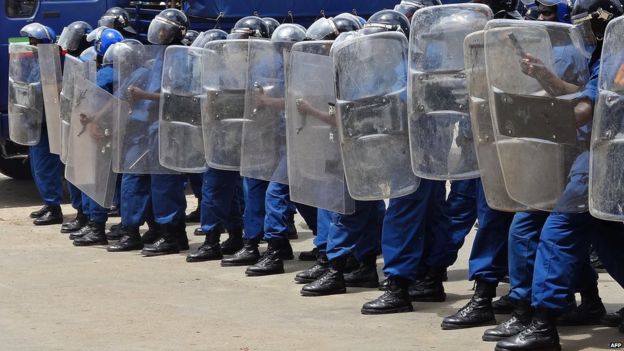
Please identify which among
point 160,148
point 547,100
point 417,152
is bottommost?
point 160,148

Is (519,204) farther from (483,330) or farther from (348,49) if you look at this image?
(348,49)

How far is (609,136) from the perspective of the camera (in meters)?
5.56

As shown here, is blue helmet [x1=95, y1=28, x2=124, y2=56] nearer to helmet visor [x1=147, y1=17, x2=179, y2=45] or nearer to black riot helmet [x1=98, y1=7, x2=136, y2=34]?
helmet visor [x1=147, y1=17, x2=179, y2=45]

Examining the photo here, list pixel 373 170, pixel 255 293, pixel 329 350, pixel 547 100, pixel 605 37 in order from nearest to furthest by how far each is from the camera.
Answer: pixel 605 37
pixel 547 100
pixel 329 350
pixel 373 170
pixel 255 293

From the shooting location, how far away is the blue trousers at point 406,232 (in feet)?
23.2

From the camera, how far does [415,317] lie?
7.11 meters

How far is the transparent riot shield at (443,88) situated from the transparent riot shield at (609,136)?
41.4 inches

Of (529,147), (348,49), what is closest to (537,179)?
(529,147)

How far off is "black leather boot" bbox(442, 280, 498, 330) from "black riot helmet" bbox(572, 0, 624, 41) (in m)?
1.54

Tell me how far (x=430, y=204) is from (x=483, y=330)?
911mm

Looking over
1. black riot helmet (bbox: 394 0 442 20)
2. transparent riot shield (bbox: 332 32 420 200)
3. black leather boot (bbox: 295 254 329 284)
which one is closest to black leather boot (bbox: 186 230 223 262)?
black leather boot (bbox: 295 254 329 284)

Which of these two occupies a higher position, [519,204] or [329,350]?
[519,204]

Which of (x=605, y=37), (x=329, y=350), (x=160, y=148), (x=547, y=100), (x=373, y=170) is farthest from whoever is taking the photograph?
(x=160, y=148)

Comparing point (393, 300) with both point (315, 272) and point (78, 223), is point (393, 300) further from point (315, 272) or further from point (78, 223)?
point (78, 223)
